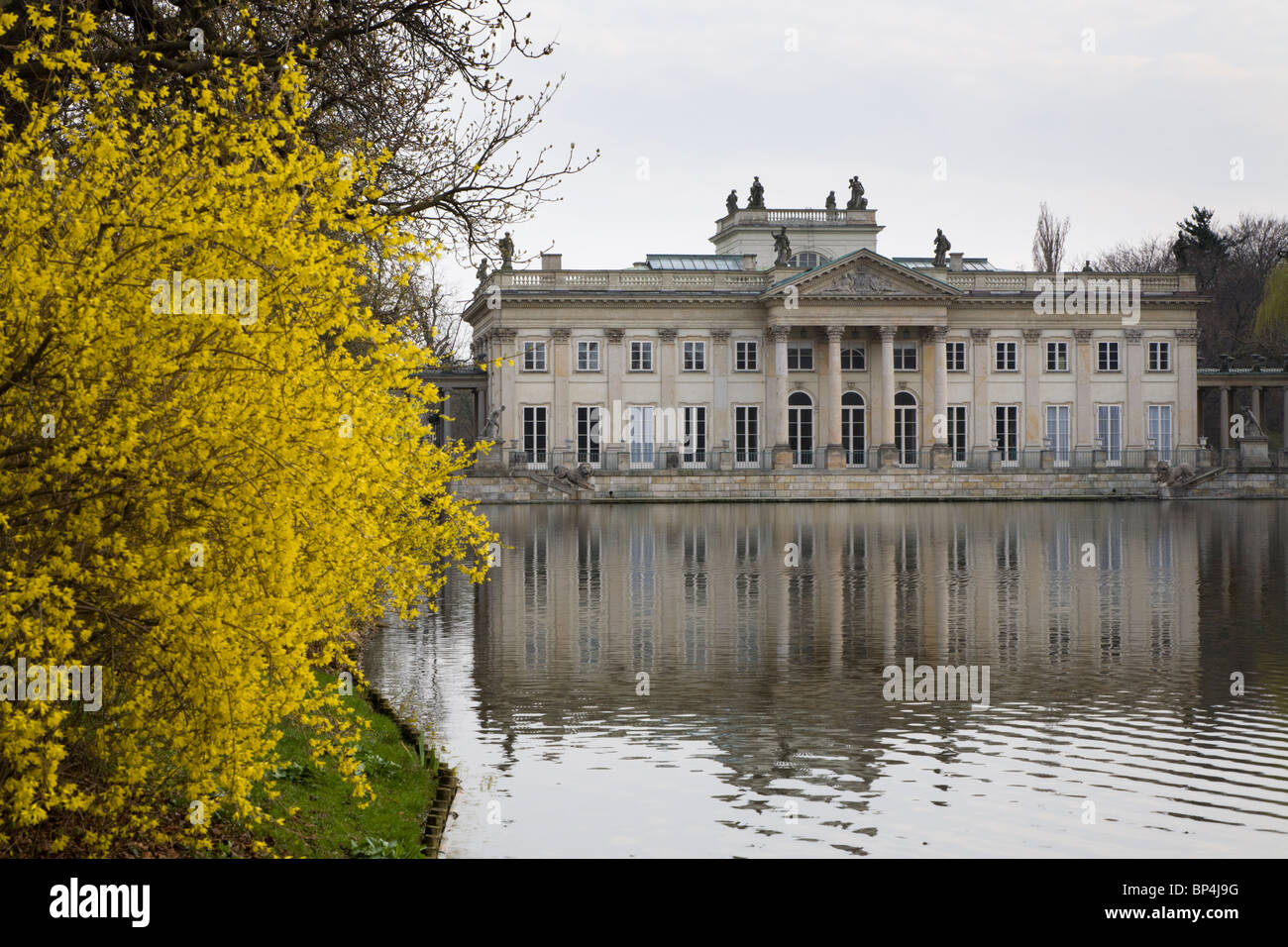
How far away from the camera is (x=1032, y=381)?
7775 cm

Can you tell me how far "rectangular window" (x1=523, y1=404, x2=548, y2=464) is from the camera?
75.3 metres

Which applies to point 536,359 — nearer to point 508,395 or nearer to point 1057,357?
point 508,395

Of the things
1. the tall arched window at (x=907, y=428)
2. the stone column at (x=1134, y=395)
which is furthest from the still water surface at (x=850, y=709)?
the stone column at (x=1134, y=395)

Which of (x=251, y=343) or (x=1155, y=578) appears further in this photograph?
(x=1155, y=578)

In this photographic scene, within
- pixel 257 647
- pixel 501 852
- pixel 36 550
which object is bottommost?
pixel 501 852

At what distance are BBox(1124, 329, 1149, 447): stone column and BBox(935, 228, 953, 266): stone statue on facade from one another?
1041 centimetres

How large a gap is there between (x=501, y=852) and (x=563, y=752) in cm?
272

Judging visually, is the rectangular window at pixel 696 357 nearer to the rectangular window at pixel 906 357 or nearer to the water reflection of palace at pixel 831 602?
the rectangular window at pixel 906 357

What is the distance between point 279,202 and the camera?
26.5 ft

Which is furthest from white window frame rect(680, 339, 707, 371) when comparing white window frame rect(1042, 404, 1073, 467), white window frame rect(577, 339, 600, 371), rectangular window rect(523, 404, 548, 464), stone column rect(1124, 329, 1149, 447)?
stone column rect(1124, 329, 1149, 447)

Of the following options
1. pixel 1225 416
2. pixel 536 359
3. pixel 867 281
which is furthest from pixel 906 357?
pixel 536 359
